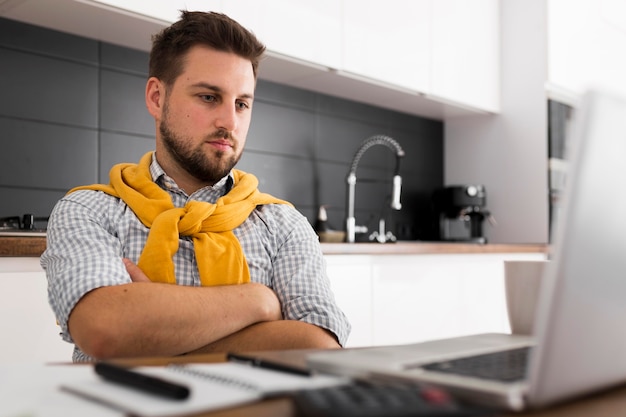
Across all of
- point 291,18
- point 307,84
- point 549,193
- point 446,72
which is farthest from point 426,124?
point 291,18

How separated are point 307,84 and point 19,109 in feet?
4.42

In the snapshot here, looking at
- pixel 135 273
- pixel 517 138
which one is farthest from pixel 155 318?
pixel 517 138

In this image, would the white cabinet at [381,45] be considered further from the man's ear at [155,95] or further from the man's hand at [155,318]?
the man's hand at [155,318]

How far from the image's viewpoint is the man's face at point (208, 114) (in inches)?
61.2

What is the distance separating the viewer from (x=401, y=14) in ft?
10.7

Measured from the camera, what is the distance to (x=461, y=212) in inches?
148

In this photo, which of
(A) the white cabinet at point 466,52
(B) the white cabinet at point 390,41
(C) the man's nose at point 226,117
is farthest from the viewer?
(A) the white cabinet at point 466,52

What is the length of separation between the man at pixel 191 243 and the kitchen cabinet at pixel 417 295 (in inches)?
34.7

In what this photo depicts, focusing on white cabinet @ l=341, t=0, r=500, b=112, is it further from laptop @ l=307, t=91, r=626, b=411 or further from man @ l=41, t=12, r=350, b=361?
laptop @ l=307, t=91, r=626, b=411

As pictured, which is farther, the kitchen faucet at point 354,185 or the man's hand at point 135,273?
the kitchen faucet at point 354,185

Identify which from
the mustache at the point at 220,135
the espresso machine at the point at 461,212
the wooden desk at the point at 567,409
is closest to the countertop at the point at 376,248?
the espresso machine at the point at 461,212

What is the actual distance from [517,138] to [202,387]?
3508 mm

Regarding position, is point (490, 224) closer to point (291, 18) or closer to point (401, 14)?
point (401, 14)

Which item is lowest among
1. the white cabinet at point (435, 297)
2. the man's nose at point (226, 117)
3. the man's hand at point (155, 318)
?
the white cabinet at point (435, 297)
